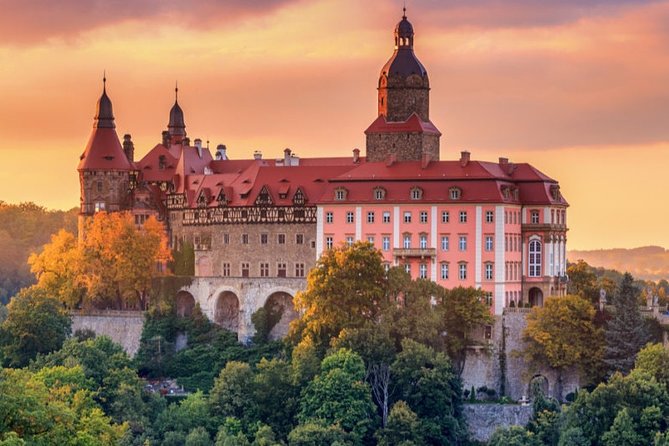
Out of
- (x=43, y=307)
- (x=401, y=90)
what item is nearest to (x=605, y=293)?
(x=401, y=90)

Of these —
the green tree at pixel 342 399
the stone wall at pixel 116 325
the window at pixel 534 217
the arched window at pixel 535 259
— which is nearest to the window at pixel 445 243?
the arched window at pixel 535 259

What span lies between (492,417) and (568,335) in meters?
5.32

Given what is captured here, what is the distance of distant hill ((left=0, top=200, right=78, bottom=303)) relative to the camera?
148250 mm

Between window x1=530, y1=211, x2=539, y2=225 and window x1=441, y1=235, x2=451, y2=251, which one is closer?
window x1=441, y1=235, x2=451, y2=251

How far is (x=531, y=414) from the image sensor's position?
3506 inches

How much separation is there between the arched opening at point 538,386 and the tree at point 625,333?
328 cm

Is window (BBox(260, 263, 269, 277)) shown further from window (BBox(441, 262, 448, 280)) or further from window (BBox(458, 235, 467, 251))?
window (BBox(458, 235, 467, 251))

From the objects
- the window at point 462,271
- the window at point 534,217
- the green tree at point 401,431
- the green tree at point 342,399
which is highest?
the window at point 534,217

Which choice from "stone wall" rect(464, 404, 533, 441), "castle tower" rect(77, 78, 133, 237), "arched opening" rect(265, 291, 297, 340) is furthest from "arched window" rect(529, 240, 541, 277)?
"castle tower" rect(77, 78, 133, 237)

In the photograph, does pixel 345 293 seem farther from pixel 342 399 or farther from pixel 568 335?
pixel 568 335

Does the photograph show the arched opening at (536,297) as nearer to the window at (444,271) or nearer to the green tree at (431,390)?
the window at (444,271)

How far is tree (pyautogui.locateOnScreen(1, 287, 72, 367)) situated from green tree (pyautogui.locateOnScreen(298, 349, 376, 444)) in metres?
18.3

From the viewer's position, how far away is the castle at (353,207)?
96.9 metres

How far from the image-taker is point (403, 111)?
102625 millimetres
